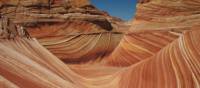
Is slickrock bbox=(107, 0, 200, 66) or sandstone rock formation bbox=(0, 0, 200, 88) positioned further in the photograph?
slickrock bbox=(107, 0, 200, 66)

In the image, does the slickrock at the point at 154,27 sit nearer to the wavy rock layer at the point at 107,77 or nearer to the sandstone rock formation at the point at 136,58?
the sandstone rock formation at the point at 136,58

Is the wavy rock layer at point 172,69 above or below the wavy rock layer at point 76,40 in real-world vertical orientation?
above

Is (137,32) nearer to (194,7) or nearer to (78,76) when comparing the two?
(194,7)

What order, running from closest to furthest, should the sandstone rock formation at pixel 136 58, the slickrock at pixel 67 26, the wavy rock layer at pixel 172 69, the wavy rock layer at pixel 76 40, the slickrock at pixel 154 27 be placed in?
the wavy rock layer at pixel 172 69
the sandstone rock formation at pixel 136 58
the slickrock at pixel 154 27
the wavy rock layer at pixel 76 40
the slickrock at pixel 67 26

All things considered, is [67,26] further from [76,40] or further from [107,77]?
[107,77]

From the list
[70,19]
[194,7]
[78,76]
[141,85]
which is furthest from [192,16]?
[70,19]

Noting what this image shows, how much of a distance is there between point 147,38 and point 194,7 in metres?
1.22

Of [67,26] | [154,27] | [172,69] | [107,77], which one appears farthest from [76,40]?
[172,69]

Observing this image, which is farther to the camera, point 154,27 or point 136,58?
point 154,27

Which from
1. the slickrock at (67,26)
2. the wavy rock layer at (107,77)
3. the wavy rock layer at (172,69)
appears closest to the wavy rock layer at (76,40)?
the slickrock at (67,26)

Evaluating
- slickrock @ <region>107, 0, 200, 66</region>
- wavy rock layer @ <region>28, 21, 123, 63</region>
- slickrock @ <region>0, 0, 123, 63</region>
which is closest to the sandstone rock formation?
slickrock @ <region>107, 0, 200, 66</region>

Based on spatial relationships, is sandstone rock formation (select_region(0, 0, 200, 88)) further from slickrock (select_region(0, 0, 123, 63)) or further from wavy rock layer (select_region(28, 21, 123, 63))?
slickrock (select_region(0, 0, 123, 63))

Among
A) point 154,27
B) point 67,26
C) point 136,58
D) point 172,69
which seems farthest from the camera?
point 67,26

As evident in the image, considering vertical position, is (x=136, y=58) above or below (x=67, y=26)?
above
